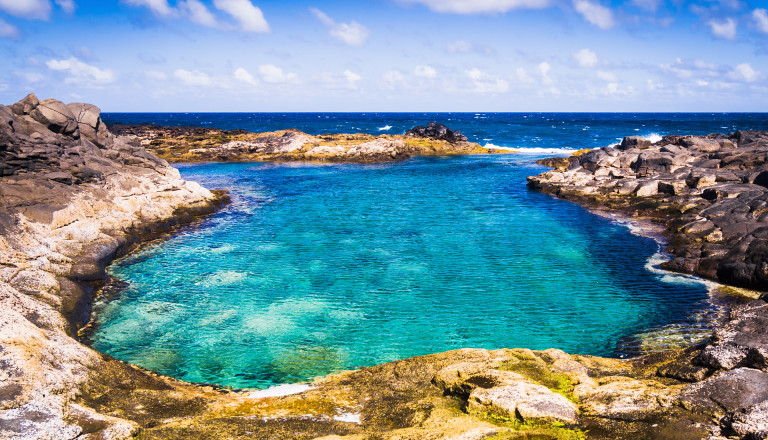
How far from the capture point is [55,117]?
125 ft

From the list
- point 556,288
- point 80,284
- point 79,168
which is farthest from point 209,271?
point 556,288

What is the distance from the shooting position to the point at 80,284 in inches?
924

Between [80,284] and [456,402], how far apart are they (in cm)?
1955

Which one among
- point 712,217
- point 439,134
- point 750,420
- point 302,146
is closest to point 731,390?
point 750,420

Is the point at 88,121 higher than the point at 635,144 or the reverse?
higher

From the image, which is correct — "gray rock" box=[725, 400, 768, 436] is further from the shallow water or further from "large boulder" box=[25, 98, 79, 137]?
"large boulder" box=[25, 98, 79, 137]

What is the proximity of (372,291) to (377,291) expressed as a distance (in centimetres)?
25

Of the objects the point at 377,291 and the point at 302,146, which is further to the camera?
the point at 302,146

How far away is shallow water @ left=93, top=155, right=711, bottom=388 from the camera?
743 inches

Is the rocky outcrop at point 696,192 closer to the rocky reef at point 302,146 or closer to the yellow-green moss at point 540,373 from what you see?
the yellow-green moss at point 540,373

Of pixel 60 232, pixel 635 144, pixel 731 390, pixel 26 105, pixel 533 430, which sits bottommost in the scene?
pixel 533 430

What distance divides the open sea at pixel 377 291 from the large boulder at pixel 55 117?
41.2ft

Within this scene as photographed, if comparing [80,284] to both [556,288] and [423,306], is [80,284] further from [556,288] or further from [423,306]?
[556,288]

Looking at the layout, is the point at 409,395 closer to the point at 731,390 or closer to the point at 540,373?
the point at 540,373
